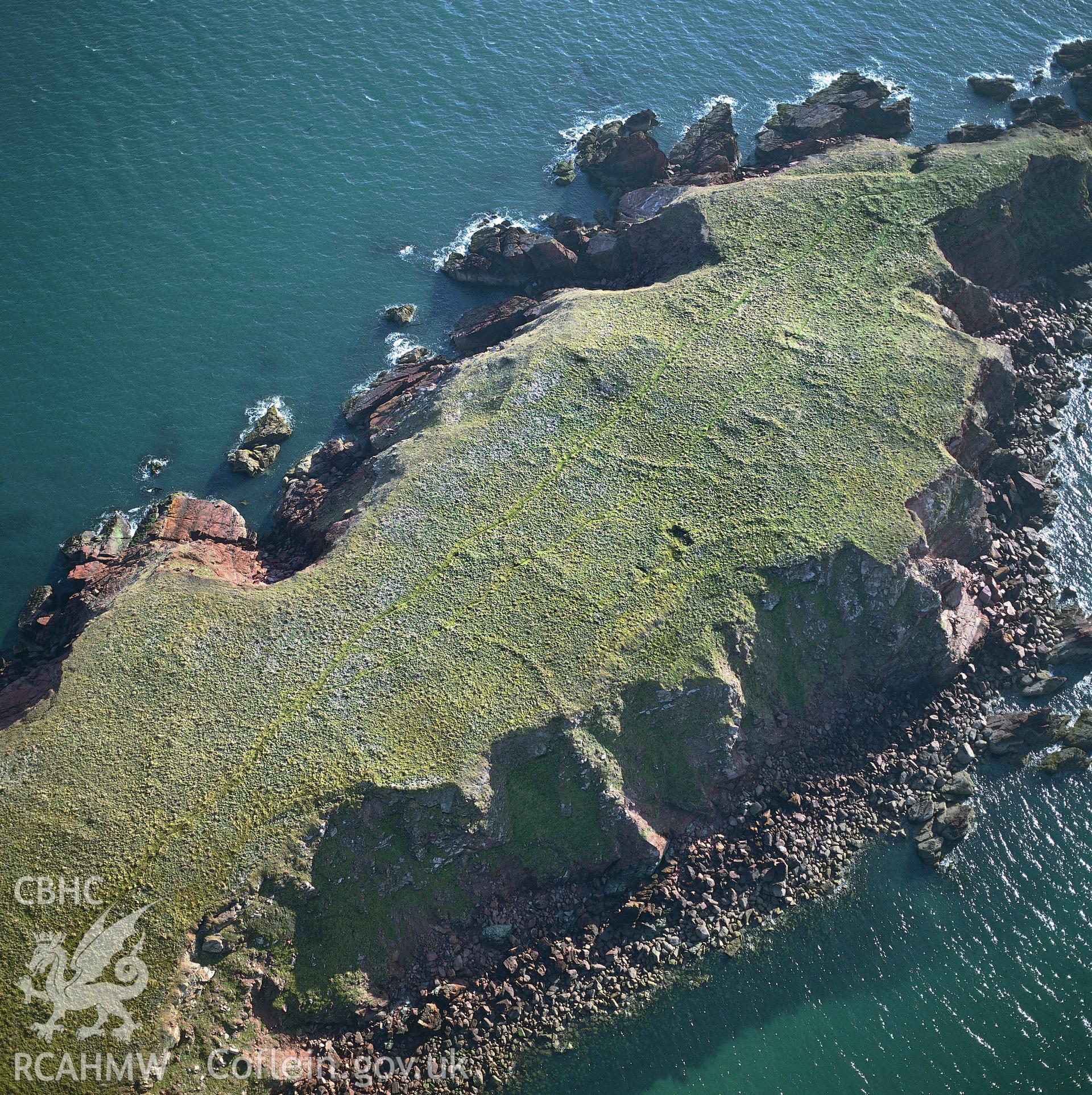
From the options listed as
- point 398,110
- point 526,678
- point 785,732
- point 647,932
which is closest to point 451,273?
point 398,110

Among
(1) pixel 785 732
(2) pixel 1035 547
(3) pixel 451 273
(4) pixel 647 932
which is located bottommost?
(4) pixel 647 932

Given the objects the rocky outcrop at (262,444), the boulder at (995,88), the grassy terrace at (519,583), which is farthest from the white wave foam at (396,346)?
the boulder at (995,88)

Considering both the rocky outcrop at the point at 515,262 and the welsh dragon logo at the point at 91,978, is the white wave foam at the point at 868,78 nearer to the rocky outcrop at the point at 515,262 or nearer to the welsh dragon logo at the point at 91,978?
the rocky outcrop at the point at 515,262

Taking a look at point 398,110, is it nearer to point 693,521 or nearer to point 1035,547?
point 693,521

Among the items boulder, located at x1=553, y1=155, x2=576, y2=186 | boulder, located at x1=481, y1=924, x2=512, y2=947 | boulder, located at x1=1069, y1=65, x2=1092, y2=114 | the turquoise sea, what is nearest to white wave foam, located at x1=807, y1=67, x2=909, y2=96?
the turquoise sea

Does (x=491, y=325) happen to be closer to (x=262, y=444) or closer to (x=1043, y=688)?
(x=262, y=444)

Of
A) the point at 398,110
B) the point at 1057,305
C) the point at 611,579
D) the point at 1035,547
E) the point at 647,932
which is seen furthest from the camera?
the point at 398,110
